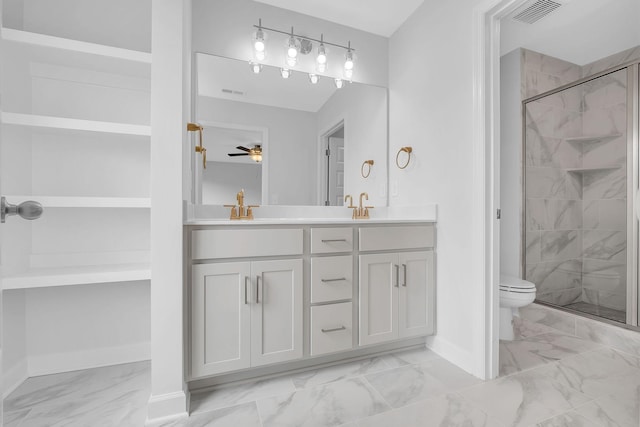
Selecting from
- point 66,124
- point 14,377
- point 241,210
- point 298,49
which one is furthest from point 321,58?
point 14,377

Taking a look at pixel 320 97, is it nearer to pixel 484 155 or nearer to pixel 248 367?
pixel 484 155

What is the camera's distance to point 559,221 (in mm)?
2953

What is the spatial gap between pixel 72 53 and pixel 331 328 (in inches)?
78.4

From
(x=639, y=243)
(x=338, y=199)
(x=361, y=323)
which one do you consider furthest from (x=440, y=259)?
(x=639, y=243)

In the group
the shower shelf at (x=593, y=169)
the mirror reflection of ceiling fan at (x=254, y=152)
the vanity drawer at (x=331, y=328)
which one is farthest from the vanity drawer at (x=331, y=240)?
the shower shelf at (x=593, y=169)

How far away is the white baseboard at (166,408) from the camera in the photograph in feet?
4.62

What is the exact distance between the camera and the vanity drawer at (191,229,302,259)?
157 cm

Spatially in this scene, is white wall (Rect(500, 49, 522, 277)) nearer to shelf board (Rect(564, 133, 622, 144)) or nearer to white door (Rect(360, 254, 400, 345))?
shelf board (Rect(564, 133, 622, 144))

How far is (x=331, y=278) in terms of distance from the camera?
1831mm

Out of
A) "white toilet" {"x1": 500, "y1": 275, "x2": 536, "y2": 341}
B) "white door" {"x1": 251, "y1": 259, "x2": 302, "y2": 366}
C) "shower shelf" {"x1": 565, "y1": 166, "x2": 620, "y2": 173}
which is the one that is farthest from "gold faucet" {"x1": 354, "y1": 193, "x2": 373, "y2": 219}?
"shower shelf" {"x1": 565, "y1": 166, "x2": 620, "y2": 173}

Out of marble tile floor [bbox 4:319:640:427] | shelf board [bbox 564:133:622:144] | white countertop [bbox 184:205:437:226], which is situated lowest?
marble tile floor [bbox 4:319:640:427]

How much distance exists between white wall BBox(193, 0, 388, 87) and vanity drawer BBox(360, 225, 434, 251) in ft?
4.24

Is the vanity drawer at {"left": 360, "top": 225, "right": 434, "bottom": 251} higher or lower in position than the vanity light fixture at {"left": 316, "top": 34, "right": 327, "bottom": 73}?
lower

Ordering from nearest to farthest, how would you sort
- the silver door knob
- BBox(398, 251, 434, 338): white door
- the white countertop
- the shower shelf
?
the silver door knob → the white countertop → BBox(398, 251, 434, 338): white door → the shower shelf
